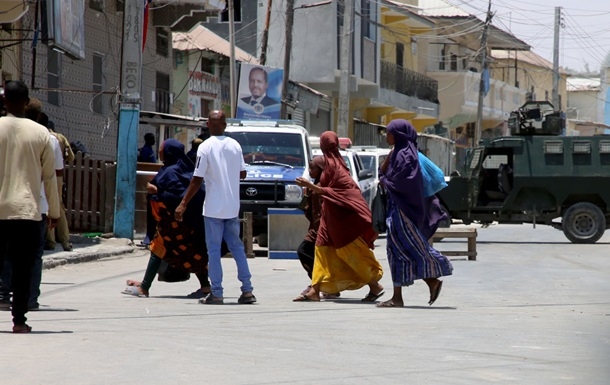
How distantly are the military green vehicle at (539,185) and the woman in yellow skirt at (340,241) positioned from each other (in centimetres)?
1442

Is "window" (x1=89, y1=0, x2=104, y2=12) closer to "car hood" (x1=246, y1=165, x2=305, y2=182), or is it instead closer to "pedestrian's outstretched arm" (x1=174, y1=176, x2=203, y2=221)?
"car hood" (x1=246, y1=165, x2=305, y2=182)

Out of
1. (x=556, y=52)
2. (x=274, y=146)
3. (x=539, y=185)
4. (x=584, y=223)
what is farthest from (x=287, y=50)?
(x=556, y=52)

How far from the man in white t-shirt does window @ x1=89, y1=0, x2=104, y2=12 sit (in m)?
16.2

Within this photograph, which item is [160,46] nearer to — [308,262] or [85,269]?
[85,269]

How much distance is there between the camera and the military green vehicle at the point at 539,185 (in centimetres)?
2695

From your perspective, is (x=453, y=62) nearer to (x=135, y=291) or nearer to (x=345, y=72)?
(x=345, y=72)

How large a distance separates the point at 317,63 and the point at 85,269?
27179mm

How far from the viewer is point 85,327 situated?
9.62 metres

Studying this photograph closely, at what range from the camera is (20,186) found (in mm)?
9203

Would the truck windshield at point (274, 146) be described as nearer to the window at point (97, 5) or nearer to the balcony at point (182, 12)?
the window at point (97, 5)

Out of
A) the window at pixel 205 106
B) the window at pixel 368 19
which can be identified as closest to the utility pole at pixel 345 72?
the window at pixel 205 106

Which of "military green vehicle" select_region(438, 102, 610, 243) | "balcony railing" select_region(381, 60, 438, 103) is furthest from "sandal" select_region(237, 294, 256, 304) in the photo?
"balcony railing" select_region(381, 60, 438, 103)

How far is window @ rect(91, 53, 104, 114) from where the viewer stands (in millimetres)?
28062

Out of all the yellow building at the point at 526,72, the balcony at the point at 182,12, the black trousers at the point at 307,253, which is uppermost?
the yellow building at the point at 526,72
